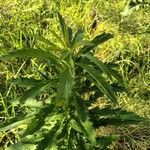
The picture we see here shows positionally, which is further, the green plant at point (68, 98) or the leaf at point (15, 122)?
the leaf at point (15, 122)

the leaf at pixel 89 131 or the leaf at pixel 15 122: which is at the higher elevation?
the leaf at pixel 15 122

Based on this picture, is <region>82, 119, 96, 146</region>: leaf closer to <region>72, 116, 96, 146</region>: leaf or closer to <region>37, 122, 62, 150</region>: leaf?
<region>72, 116, 96, 146</region>: leaf

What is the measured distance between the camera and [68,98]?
2.14 m

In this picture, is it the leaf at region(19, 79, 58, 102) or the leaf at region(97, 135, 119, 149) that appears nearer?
the leaf at region(19, 79, 58, 102)

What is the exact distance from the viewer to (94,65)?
2.39 metres

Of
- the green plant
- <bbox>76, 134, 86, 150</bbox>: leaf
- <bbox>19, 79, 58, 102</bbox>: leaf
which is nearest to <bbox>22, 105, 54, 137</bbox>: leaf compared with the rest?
the green plant

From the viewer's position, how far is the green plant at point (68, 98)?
2205mm

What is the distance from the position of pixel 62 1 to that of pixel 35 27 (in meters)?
0.56

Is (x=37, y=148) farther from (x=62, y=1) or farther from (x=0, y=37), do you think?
(x=62, y=1)

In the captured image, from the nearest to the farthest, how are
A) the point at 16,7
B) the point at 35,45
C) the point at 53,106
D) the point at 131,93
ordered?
the point at 53,106 → the point at 131,93 → the point at 35,45 → the point at 16,7

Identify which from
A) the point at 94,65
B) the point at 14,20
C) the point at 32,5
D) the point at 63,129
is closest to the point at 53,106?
the point at 63,129

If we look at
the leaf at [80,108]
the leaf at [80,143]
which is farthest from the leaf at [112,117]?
the leaf at [80,108]

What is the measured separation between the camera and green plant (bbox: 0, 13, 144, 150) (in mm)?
2205

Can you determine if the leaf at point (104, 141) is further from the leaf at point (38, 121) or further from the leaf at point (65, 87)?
the leaf at point (65, 87)
